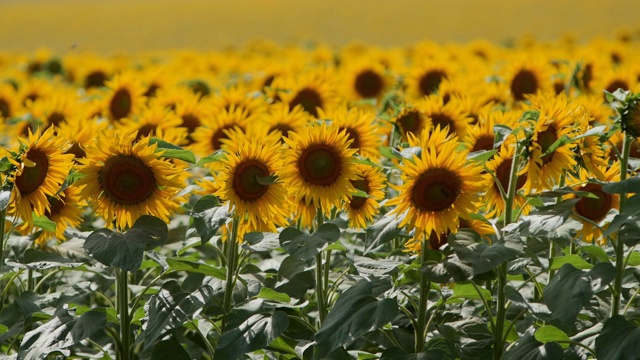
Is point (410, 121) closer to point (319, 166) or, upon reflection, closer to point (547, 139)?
point (319, 166)

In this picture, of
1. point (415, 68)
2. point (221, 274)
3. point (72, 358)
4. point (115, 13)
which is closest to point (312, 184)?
point (221, 274)

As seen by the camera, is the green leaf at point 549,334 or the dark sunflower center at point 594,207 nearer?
the green leaf at point 549,334

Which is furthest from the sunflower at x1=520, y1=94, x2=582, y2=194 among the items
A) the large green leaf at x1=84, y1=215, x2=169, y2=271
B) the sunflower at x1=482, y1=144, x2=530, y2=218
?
the large green leaf at x1=84, y1=215, x2=169, y2=271

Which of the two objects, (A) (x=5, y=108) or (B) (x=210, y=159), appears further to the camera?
(A) (x=5, y=108)

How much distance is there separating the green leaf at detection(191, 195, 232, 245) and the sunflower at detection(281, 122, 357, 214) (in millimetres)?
267

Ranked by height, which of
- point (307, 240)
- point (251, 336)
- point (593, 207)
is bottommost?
point (251, 336)

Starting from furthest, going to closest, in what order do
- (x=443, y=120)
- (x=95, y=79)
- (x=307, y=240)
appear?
(x=95, y=79) → (x=443, y=120) → (x=307, y=240)

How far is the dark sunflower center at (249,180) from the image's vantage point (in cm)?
345

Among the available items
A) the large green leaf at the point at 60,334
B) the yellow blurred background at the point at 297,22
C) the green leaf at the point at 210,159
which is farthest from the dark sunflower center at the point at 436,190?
the yellow blurred background at the point at 297,22

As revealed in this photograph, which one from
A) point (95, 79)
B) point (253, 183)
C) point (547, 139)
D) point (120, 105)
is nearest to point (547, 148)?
point (547, 139)

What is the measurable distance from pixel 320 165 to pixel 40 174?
1.01 m

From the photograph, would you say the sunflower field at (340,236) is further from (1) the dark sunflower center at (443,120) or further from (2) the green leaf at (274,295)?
(1) the dark sunflower center at (443,120)

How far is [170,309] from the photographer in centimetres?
323

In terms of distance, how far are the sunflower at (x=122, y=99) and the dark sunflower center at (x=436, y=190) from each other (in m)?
3.13
